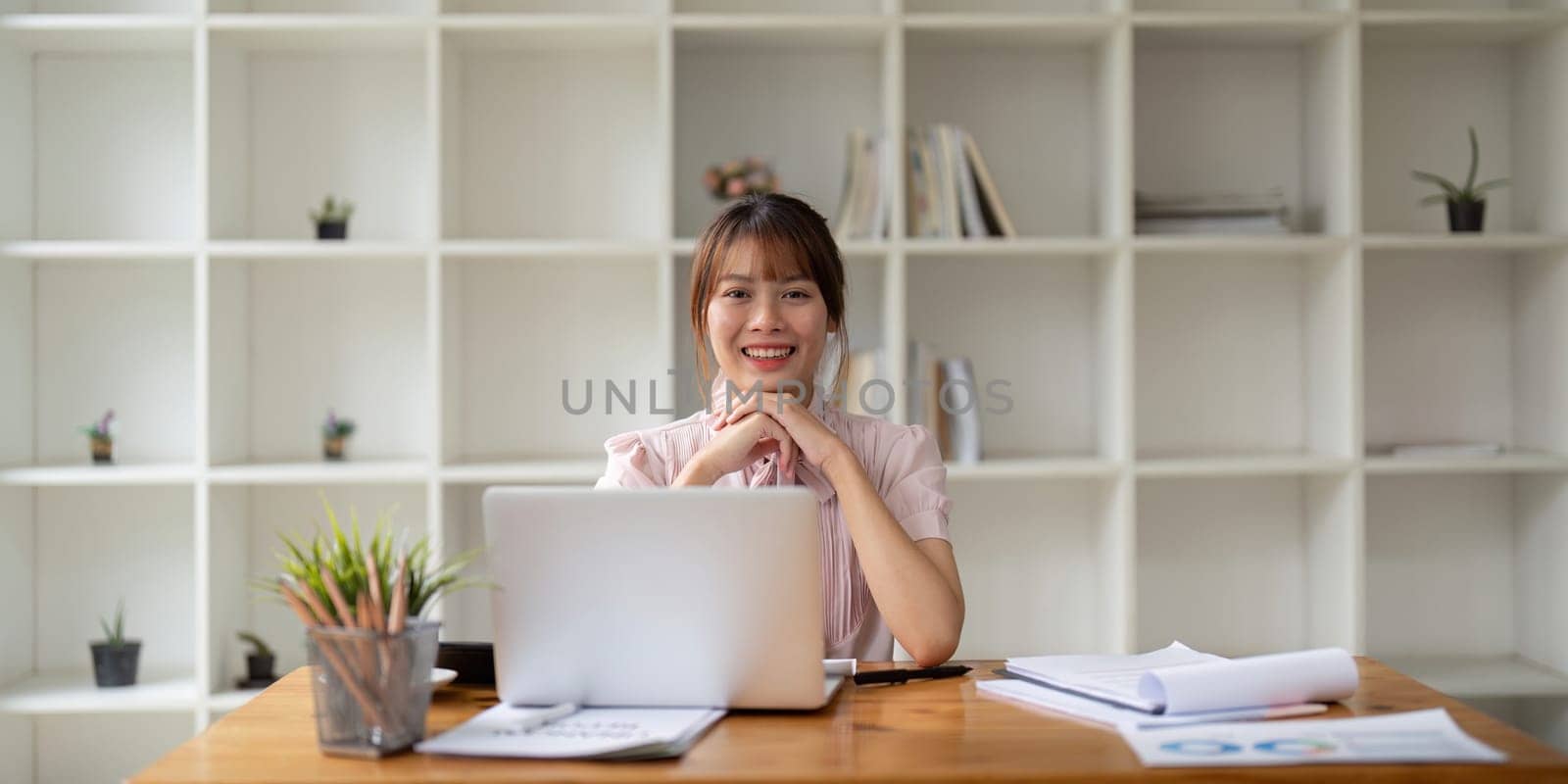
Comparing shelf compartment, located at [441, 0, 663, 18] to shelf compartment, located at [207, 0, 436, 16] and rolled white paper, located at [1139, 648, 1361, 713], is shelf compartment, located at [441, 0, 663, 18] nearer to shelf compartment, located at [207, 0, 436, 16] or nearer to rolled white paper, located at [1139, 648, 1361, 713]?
shelf compartment, located at [207, 0, 436, 16]

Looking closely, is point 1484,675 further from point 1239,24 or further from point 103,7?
point 103,7

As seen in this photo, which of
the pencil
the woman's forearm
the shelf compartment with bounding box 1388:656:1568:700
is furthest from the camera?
the shelf compartment with bounding box 1388:656:1568:700

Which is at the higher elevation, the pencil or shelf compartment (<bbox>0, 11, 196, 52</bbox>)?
shelf compartment (<bbox>0, 11, 196, 52</bbox>)

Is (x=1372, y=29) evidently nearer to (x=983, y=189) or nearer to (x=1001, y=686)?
(x=983, y=189)

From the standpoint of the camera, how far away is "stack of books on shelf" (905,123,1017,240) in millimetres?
2838

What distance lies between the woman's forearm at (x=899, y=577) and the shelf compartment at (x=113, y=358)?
1.99m

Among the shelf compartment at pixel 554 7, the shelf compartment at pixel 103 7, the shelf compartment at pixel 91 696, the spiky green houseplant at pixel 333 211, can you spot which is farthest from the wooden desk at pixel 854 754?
the shelf compartment at pixel 103 7

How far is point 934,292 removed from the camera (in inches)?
123

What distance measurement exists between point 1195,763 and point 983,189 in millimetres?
1928

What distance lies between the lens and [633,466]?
1.88m

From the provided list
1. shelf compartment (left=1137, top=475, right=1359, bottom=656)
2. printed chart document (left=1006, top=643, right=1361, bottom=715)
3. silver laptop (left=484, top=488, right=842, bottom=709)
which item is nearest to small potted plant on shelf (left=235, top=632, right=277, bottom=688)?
silver laptop (left=484, top=488, right=842, bottom=709)

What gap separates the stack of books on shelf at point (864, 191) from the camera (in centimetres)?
284

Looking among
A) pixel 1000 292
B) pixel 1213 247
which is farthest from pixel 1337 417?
pixel 1000 292

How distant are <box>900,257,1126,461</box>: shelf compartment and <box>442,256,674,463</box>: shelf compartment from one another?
0.66 meters
